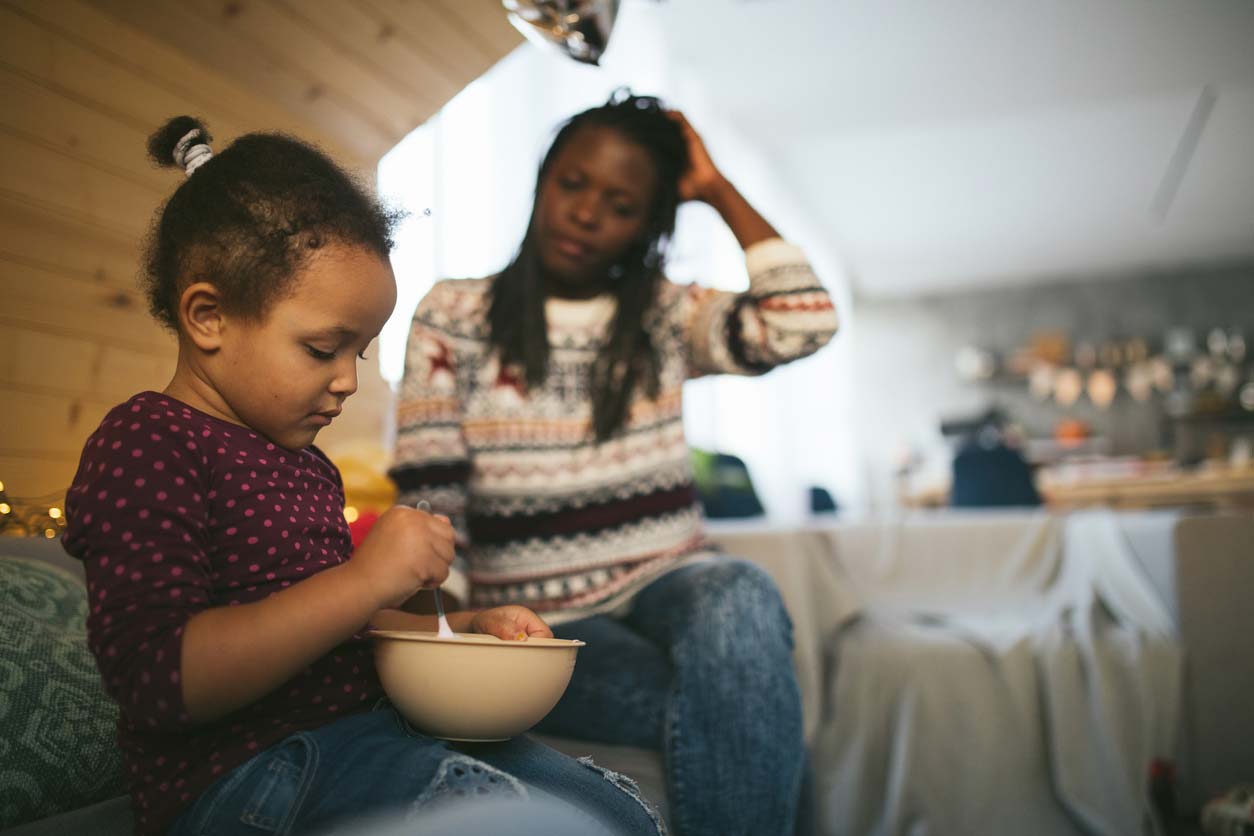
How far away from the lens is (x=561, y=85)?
8.73 ft

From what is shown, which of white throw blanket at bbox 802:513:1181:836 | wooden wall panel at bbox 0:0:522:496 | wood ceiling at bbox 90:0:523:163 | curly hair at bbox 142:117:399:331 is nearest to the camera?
curly hair at bbox 142:117:399:331

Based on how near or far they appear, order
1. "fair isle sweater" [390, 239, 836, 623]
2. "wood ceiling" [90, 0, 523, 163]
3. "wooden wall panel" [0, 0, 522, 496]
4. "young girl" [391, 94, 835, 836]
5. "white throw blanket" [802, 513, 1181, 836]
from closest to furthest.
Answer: "wooden wall panel" [0, 0, 522, 496] < "wood ceiling" [90, 0, 523, 163] < "young girl" [391, 94, 835, 836] < "fair isle sweater" [390, 239, 836, 623] < "white throw blanket" [802, 513, 1181, 836]

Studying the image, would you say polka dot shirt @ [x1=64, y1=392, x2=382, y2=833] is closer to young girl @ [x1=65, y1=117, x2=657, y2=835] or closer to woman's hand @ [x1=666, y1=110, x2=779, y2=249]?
young girl @ [x1=65, y1=117, x2=657, y2=835]

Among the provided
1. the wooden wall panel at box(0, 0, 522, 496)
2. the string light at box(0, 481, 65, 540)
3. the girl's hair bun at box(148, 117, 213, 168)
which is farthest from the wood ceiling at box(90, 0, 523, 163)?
the string light at box(0, 481, 65, 540)

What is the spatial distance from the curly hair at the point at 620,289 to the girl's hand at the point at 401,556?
592mm

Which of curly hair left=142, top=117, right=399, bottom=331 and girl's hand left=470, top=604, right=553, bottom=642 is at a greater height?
curly hair left=142, top=117, right=399, bottom=331

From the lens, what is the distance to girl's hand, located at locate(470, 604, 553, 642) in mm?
706

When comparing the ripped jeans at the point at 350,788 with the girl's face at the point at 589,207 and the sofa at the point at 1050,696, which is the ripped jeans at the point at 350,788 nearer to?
the girl's face at the point at 589,207

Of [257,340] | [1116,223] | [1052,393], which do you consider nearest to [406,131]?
[257,340]

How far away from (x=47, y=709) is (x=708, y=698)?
1.89 feet

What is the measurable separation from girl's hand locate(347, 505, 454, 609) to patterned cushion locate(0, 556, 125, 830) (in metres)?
0.33

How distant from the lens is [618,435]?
47.5 inches

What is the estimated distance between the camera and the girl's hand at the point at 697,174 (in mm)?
1329

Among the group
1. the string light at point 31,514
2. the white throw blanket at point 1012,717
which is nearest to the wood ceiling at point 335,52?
the string light at point 31,514
